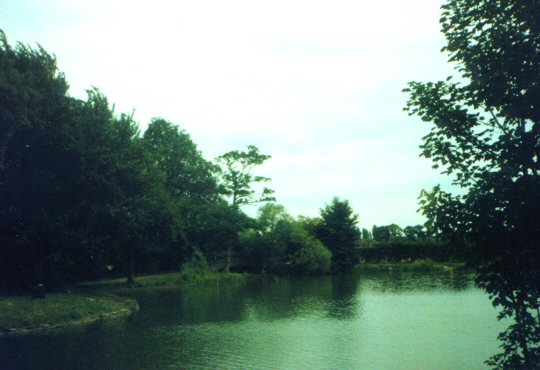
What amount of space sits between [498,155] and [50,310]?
2145 centimetres

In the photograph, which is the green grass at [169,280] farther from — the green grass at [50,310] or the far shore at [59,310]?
the green grass at [50,310]

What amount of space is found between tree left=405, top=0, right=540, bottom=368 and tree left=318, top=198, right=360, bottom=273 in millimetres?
55852

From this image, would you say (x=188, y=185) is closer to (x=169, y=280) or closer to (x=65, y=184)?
(x=169, y=280)

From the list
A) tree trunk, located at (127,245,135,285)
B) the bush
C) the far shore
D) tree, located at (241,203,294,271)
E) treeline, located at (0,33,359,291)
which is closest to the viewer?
the far shore

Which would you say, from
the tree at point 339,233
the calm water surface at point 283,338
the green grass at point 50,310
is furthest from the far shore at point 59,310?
the tree at point 339,233

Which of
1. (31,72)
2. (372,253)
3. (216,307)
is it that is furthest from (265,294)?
(372,253)

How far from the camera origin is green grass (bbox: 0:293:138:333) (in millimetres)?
A: 20719

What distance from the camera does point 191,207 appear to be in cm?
4912

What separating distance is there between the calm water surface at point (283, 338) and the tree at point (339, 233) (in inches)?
1242

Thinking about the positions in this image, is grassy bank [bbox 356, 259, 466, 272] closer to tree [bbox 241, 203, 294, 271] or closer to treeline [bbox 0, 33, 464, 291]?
tree [bbox 241, 203, 294, 271]

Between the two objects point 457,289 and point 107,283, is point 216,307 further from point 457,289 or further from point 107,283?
point 457,289

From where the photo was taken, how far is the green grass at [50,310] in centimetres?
2072

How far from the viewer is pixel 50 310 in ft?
74.5

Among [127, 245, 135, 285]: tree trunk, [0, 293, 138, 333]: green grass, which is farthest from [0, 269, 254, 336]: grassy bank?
[127, 245, 135, 285]: tree trunk
